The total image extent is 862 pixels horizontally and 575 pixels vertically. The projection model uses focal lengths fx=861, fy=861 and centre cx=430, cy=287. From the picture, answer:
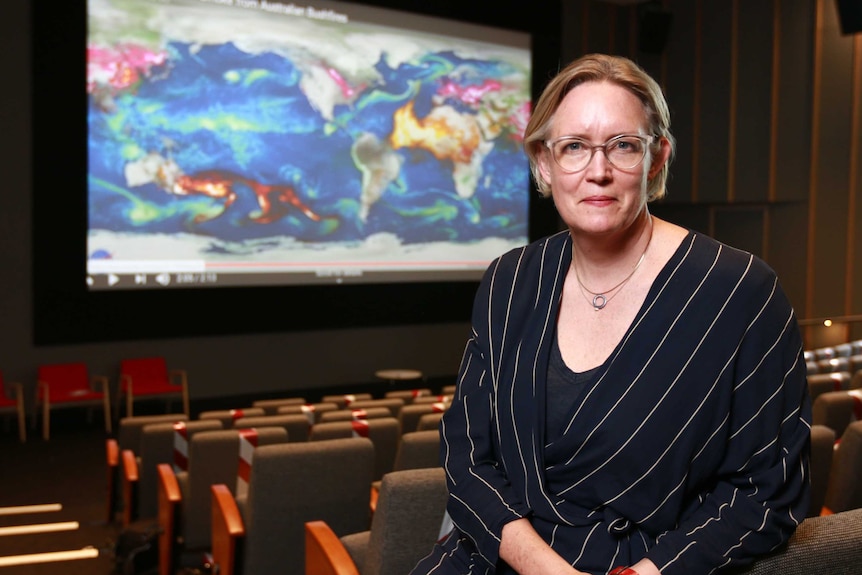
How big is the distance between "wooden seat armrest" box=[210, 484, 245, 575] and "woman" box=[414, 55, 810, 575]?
64.5 inches

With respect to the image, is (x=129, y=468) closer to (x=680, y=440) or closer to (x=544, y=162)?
(x=544, y=162)

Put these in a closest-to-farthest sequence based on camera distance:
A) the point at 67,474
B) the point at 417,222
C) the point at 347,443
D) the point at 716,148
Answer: the point at 347,443
the point at 67,474
the point at 417,222
the point at 716,148

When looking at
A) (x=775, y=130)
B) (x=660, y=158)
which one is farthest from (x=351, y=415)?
(x=775, y=130)

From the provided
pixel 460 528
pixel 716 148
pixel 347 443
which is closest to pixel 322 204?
pixel 716 148

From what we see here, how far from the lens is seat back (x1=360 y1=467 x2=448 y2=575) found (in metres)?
2.28

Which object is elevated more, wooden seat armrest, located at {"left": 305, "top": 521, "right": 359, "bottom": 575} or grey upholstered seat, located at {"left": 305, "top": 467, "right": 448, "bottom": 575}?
grey upholstered seat, located at {"left": 305, "top": 467, "right": 448, "bottom": 575}

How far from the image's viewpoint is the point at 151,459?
4812mm

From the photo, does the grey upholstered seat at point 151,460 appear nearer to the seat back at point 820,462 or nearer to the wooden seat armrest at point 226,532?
the wooden seat armrest at point 226,532

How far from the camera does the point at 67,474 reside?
7086mm

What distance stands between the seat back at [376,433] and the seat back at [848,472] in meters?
2.19

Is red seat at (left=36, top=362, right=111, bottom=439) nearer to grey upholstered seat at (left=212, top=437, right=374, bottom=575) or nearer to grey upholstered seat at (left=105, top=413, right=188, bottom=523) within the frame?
grey upholstered seat at (left=105, top=413, right=188, bottom=523)

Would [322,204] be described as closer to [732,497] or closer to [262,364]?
[262,364]

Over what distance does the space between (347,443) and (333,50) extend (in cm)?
775

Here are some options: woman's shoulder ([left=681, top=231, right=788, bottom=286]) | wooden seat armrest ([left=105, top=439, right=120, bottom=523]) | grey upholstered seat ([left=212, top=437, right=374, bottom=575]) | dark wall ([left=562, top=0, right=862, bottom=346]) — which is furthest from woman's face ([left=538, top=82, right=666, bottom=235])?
dark wall ([left=562, top=0, right=862, bottom=346])
